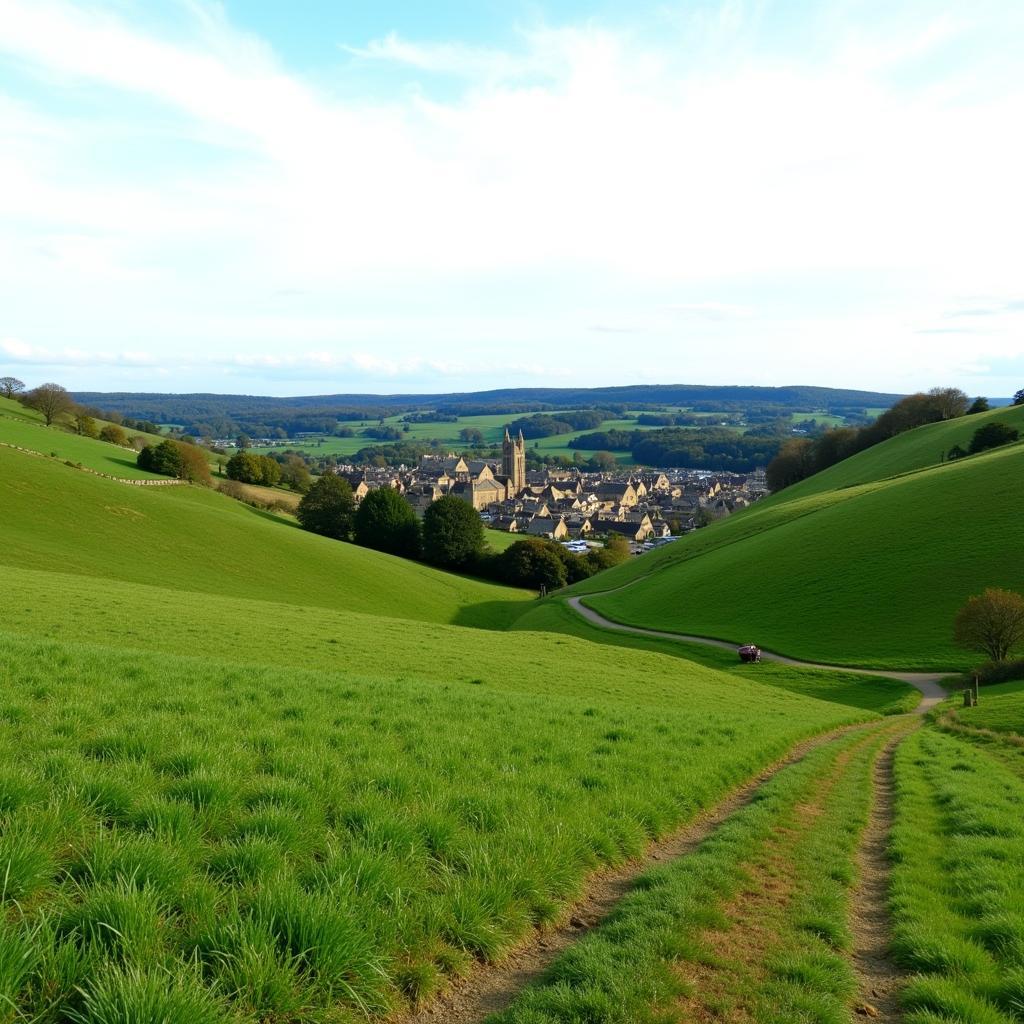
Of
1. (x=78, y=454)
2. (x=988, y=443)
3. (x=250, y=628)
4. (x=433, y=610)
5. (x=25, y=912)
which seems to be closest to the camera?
(x=25, y=912)

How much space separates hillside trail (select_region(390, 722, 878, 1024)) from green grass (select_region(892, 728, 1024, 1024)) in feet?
8.83

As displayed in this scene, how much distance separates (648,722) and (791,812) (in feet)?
17.0

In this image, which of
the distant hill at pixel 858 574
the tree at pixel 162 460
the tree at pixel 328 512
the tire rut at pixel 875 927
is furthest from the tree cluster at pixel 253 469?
the tire rut at pixel 875 927

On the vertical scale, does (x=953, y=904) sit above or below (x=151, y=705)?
below

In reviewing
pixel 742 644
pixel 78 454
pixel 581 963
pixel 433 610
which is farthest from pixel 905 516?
pixel 78 454

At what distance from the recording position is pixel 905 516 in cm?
5969

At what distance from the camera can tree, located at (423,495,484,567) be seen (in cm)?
9706

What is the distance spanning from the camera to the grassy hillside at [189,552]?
52.2m

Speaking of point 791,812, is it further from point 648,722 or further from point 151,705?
point 151,705

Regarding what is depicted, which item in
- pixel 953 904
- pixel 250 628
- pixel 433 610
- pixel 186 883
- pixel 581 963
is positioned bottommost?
pixel 433 610

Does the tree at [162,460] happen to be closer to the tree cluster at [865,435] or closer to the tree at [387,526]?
the tree at [387,526]

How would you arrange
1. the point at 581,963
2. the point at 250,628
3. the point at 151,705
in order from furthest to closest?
1. the point at 250,628
2. the point at 151,705
3. the point at 581,963

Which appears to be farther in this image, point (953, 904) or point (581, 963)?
point (953, 904)

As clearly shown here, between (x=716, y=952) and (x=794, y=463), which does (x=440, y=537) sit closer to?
(x=794, y=463)
